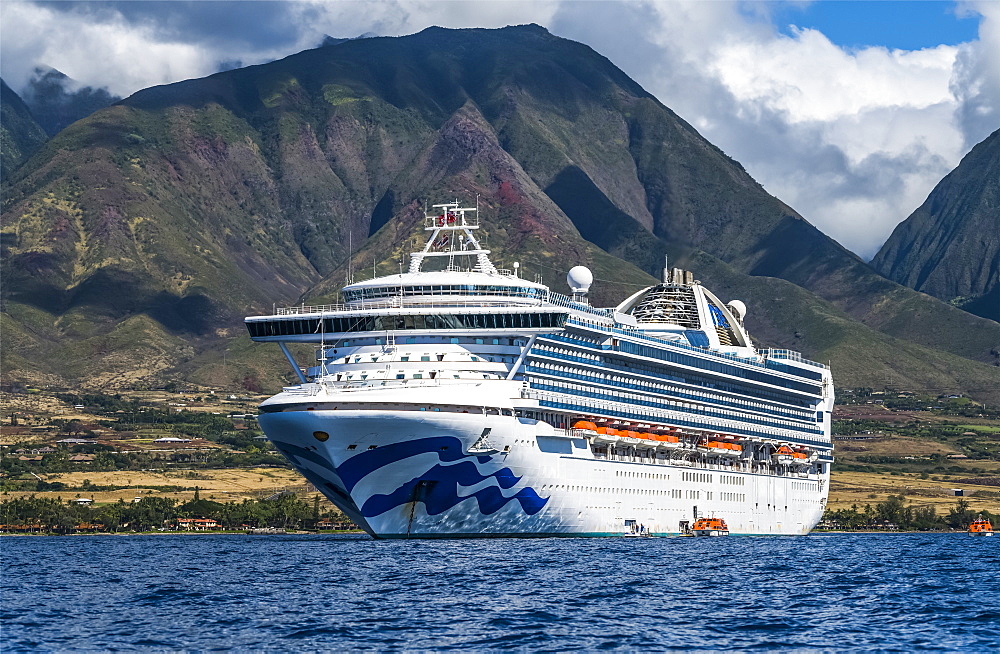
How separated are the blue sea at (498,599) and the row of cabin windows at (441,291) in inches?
651

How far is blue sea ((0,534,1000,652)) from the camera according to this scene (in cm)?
5756

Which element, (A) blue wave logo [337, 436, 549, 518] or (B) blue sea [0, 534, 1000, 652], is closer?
(B) blue sea [0, 534, 1000, 652]

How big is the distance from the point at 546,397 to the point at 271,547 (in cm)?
2248

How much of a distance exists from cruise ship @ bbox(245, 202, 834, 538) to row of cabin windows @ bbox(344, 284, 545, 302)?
94mm

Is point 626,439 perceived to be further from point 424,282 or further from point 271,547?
point 271,547

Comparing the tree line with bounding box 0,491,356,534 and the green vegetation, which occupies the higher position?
the green vegetation

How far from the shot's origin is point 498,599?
67.4m

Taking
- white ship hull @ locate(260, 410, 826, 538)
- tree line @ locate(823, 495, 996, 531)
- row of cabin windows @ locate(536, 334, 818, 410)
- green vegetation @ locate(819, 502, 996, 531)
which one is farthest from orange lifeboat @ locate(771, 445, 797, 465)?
tree line @ locate(823, 495, 996, 531)

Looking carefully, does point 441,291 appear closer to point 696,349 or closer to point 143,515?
point 696,349

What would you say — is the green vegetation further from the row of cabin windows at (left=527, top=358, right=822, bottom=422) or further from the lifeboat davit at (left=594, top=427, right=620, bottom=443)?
the lifeboat davit at (left=594, top=427, right=620, bottom=443)

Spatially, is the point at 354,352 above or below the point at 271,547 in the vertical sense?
above

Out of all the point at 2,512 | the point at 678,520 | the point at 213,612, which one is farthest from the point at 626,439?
the point at 2,512

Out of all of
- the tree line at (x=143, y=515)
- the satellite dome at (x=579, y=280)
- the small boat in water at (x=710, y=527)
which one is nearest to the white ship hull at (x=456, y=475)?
the small boat in water at (x=710, y=527)

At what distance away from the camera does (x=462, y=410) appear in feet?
310
